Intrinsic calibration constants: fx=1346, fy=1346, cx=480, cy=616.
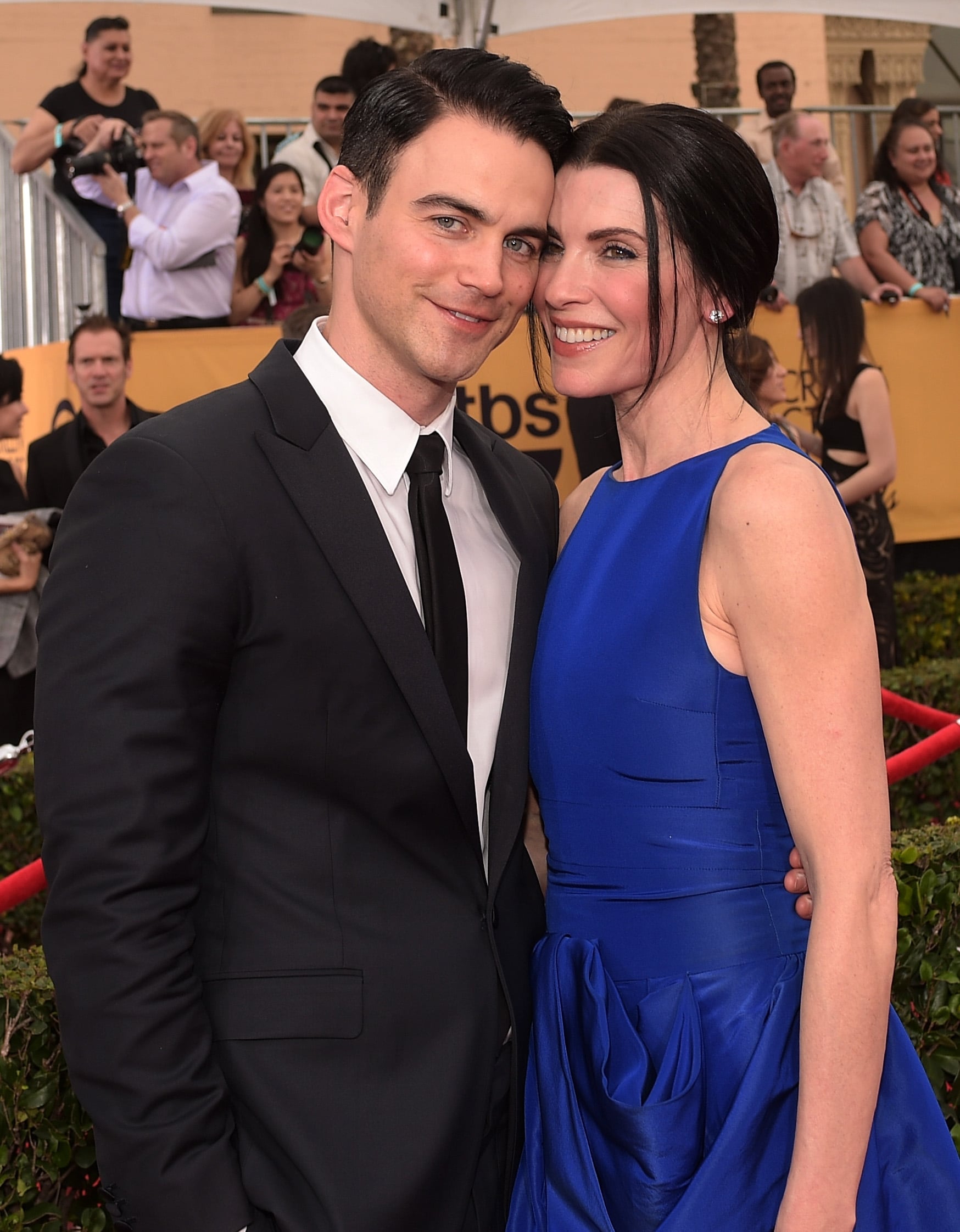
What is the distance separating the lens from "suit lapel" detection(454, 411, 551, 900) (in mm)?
2080

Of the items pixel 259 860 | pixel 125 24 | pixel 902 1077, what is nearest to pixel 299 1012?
pixel 259 860

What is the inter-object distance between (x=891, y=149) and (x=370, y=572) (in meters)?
7.28

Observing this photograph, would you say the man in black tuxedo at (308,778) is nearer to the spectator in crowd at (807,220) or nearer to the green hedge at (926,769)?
the green hedge at (926,769)

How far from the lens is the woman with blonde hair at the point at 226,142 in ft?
25.8

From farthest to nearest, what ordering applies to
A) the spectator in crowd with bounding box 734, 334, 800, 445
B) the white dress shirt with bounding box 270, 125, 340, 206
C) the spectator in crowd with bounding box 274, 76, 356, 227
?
the white dress shirt with bounding box 270, 125, 340, 206 → the spectator in crowd with bounding box 274, 76, 356, 227 → the spectator in crowd with bounding box 734, 334, 800, 445

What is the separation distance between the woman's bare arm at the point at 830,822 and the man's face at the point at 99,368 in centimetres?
493

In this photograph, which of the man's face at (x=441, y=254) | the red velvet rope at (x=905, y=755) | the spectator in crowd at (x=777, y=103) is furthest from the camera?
the spectator in crowd at (x=777, y=103)

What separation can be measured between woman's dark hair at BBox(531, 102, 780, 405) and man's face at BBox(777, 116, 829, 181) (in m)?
6.01

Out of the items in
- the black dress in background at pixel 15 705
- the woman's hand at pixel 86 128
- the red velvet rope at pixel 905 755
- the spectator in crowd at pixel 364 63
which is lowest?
the black dress in background at pixel 15 705

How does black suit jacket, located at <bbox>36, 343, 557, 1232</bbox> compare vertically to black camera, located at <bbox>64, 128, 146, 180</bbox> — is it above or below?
below

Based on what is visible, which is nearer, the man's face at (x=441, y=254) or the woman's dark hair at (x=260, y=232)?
the man's face at (x=441, y=254)

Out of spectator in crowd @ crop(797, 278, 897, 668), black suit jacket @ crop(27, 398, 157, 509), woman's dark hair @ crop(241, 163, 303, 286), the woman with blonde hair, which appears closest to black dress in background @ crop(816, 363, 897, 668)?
spectator in crowd @ crop(797, 278, 897, 668)

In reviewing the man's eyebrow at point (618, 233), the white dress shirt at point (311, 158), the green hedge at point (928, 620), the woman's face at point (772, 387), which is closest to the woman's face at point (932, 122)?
the green hedge at point (928, 620)

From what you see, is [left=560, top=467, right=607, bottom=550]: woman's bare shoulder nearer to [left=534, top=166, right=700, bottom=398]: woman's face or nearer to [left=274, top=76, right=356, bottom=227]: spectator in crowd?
[left=534, top=166, right=700, bottom=398]: woman's face
